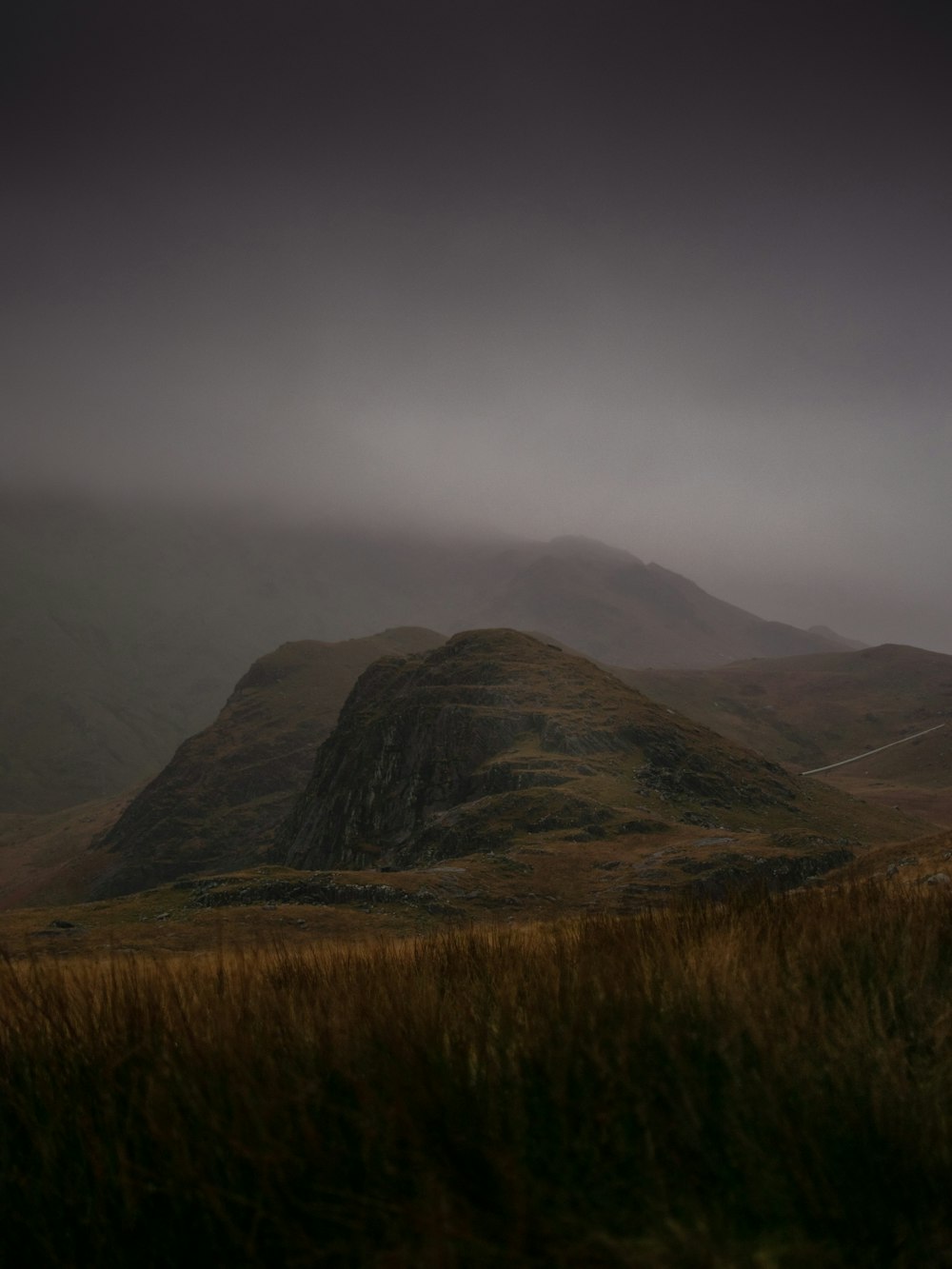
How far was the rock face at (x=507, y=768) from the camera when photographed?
5634cm

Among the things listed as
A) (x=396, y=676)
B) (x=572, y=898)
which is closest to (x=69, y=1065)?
(x=572, y=898)

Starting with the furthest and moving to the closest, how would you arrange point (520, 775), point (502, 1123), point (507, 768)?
point (507, 768), point (520, 775), point (502, 1123)

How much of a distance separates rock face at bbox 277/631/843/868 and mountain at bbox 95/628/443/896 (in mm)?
24447

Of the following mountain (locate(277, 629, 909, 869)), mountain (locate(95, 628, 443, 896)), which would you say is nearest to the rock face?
mountain (locate(277, 629, 909, 869))

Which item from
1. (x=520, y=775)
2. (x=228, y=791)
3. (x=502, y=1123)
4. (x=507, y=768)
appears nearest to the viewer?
(x=502, y=1123)

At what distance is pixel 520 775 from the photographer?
61.4 meters

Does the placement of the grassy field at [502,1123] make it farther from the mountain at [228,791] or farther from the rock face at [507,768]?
the mountain at [228,791]

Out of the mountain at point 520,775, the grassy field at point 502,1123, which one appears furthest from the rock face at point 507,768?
the grassy field at point 502,1123

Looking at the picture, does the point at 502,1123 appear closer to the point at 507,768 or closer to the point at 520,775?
the point at 520,775

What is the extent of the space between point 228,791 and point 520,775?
108 meters

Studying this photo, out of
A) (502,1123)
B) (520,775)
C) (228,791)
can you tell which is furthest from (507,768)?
(228,791)

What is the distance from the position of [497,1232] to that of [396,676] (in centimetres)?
9527

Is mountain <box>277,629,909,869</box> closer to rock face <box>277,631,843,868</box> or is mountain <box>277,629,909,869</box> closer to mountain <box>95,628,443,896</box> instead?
rock face <box>277,631,843,868</box>

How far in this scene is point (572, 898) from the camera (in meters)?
39.8
